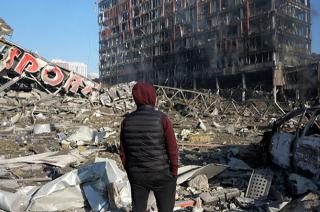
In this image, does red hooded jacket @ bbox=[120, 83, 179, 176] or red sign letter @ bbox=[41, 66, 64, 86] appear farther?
red sign letter @ bbox=[41, 66, 64, 86]

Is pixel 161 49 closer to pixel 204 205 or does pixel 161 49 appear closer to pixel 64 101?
pixel 64 101

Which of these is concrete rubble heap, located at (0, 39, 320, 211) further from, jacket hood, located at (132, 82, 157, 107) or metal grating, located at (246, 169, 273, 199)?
jacket hood, located at (132, 82, 157, 107)

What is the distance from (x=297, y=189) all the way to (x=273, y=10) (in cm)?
3628

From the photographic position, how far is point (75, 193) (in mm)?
5684

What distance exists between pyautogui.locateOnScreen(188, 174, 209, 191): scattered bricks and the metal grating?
802mm

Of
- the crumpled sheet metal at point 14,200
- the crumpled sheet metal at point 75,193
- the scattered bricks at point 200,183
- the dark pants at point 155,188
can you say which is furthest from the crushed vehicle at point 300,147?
the crumpled sheet metal at point 14,200

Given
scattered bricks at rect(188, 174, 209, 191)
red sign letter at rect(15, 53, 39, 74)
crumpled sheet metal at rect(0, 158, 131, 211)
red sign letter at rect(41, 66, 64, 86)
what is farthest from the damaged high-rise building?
crumpled sheet metal at rect(0, 158, 131, 211)

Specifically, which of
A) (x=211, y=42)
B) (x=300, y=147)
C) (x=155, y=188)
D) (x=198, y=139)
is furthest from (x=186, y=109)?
(x=211, y=42)

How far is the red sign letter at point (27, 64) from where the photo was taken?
86.4 ft

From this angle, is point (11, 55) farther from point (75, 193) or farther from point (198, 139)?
point (75, 193)

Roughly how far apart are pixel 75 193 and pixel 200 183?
2.21m

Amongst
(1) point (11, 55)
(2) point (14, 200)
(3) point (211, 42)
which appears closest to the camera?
(2) point (14, 200)

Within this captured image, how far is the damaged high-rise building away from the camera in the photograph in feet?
132

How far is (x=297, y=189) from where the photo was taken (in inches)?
233
